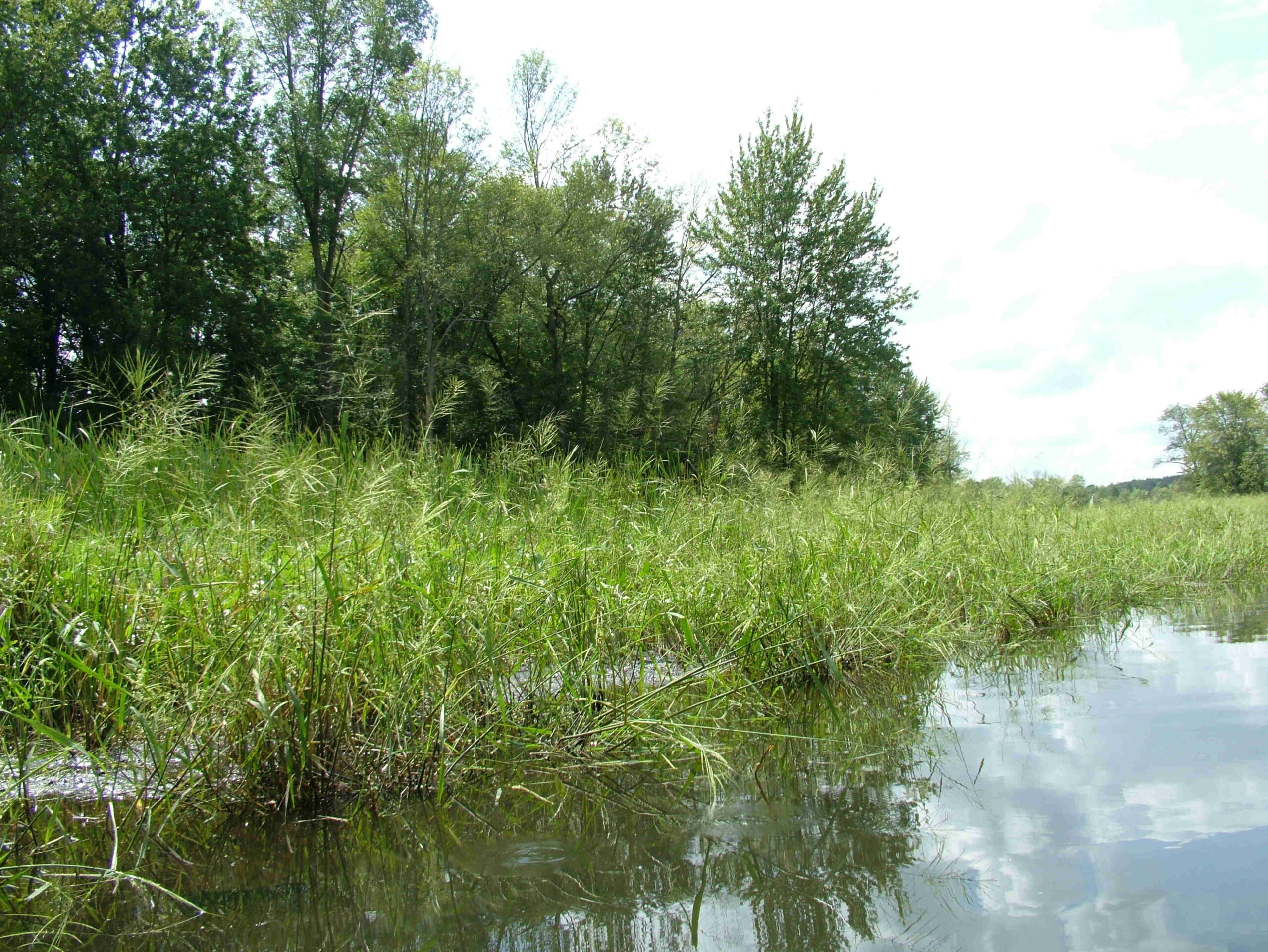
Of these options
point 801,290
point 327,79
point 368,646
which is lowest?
point 368,646

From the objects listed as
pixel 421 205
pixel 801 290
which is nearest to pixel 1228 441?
pixel 801 290

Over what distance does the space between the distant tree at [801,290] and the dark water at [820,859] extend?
68.9 feet

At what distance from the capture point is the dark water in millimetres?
1794

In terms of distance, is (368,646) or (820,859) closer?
(820,859)

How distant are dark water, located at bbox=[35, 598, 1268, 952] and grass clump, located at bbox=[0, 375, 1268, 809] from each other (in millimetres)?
230

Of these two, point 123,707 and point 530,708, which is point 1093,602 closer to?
point 530,708

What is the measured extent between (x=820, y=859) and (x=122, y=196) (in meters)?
23.1

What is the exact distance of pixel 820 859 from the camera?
2117mm

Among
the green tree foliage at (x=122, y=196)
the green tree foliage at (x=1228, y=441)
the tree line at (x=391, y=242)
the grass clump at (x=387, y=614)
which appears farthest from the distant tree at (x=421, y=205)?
the green tree foliage at (x=1228, y=441)

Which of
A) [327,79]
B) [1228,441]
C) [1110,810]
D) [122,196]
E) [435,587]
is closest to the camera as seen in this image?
[1110,810]

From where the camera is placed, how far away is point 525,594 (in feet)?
10.1

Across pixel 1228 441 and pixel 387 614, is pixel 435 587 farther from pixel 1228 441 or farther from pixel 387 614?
pixel 1228 441

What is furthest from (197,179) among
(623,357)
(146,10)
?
(623,357)

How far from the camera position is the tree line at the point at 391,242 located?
723 inches
